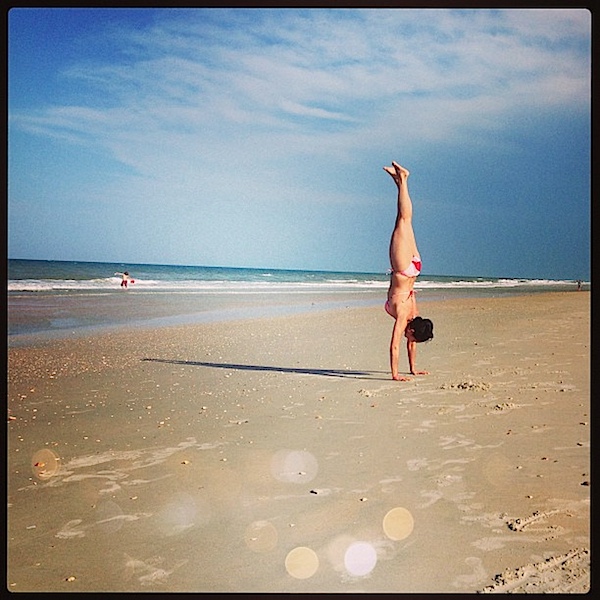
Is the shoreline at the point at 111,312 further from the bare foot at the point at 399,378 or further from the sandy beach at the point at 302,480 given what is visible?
the bare foot at the point at 399,378

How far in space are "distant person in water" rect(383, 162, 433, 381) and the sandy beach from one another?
48cm

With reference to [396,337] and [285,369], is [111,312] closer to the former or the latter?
[285,369]

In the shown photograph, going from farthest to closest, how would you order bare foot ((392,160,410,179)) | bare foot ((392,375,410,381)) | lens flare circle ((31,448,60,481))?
bare foot ((392,375,410,381)) → bare foot ((392,160,410,179)) → lens flare circle ((31,448,60,481))

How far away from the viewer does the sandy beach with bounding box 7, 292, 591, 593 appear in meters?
2.47

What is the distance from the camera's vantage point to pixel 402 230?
4.84 metres

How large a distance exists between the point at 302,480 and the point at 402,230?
8.21 feet

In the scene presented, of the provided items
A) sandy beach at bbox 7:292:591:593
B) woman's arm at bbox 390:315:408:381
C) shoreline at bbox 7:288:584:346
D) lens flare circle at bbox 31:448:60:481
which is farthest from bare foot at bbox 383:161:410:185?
shoreline at bbox 7:288:584:346

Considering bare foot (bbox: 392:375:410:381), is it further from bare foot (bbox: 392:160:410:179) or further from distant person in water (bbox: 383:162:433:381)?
bare foot (bbox: 392:160:410:179)

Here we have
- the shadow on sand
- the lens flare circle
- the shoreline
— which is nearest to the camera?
the lens flare circle

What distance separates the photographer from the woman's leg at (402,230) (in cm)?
463

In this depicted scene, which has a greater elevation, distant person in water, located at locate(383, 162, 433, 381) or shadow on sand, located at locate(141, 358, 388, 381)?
distant person in water, located at locate(383, 162, 433, 381)

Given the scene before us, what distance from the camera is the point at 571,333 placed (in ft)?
28.8

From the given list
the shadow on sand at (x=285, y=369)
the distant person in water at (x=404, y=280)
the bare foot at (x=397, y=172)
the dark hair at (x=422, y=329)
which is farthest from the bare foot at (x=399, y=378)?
the bare foot at (x=397, y=172)

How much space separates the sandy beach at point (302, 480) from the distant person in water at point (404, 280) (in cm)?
48
